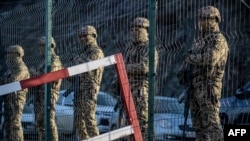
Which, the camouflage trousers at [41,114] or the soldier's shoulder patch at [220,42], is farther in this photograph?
the camouflage trousers at [41,114]

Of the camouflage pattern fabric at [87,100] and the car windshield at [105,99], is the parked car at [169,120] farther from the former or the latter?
the camouflage pattern fabric at [87,100]

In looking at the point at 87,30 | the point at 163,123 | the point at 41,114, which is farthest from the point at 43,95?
the point at 163,123

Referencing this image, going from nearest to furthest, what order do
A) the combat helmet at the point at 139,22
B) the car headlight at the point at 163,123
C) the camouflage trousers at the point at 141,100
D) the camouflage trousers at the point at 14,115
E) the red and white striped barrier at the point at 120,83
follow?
the red and white striped barrier at the point at 120,83, the car headlight at the point at 163,123, the camouflage trousers at the point at 141,100, the combat helmet at the point at 139,22, the camouflage trousers at the point at 14,115

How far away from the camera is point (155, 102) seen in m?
7.13

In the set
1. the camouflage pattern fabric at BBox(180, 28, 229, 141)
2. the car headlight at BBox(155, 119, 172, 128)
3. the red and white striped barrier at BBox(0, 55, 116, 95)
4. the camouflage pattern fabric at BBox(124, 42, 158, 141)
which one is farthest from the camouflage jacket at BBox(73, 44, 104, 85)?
the red and white striped barrier at BBox(0, 55, 116, 95)

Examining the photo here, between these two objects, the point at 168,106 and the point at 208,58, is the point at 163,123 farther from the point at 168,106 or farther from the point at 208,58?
the point at 208,58

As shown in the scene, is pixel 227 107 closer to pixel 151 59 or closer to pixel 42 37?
pixel 151 59

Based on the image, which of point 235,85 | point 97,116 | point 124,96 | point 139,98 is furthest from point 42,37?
point 124,96

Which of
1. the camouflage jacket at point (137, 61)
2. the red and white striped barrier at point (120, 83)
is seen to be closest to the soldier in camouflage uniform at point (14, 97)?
the camouflage jacket at point (137, 61)

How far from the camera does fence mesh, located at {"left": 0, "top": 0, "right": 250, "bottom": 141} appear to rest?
7449 mm

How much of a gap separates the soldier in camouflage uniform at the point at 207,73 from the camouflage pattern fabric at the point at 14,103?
3371 mm

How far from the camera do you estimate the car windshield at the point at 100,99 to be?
340 inches

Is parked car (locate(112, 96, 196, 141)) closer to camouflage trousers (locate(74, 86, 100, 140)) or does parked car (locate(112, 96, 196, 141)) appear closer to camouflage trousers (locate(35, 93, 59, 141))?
camouflage trousers (locate(74, 86, 100, 140))

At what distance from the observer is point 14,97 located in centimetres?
1010
